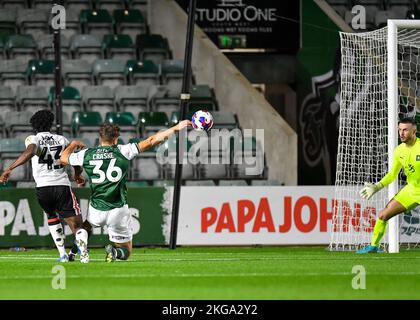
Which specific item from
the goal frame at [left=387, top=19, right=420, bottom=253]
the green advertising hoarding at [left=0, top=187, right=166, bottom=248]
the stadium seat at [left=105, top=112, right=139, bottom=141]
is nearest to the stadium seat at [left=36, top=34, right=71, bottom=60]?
the stadium seat at [left=105, top=112, right=139, bottom=141]

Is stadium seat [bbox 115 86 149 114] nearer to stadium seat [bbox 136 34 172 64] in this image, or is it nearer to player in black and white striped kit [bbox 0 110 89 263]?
stadium seat [bbox 136 34 172 64]

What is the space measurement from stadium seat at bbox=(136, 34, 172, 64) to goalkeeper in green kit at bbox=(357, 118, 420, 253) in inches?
361

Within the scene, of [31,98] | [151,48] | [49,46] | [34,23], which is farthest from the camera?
[34,23]

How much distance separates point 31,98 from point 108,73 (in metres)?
1.90

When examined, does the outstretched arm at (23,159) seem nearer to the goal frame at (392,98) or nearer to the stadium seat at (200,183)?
the goal frame at (392,98)

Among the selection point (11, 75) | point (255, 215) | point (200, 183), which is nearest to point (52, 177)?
point (255, 215)

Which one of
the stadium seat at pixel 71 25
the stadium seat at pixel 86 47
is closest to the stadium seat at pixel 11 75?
the stadium seat at pixel 86 47

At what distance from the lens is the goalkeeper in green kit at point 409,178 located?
16438 mm

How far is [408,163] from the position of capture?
654 inches

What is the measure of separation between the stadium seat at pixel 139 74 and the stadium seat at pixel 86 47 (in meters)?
0.99

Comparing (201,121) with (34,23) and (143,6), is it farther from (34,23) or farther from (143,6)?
(143,6)

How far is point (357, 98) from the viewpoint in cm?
1905

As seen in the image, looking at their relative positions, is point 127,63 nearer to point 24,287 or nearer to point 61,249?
point 61,249

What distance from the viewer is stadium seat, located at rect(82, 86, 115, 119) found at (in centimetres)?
2322
